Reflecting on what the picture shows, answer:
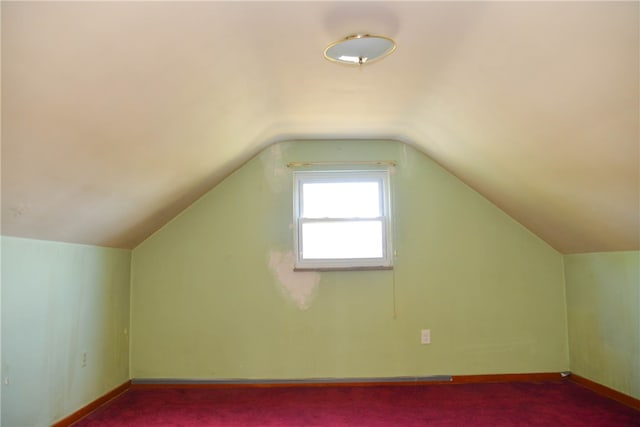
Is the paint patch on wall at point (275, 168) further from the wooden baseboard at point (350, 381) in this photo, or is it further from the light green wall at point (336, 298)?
the wooden baseboard at point (350, 381)

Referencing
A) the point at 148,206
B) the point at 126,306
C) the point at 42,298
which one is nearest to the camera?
the point at 42,298

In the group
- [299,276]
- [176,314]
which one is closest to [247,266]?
[299,276]

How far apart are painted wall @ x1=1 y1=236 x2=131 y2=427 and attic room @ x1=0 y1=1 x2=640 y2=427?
19 mm

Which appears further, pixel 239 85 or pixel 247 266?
pixel 247 266

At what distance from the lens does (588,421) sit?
3.20 m

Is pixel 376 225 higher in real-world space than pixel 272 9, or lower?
lower

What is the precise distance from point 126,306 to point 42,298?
125 cm

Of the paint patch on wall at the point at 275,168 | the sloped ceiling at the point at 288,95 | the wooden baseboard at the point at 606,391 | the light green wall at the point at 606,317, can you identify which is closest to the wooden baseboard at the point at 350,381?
the wooden baseboard at the point at 606,391

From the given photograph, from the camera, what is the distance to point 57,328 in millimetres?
3105

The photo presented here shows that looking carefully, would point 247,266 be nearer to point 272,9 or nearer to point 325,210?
point 325,210

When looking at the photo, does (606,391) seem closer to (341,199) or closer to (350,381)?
(350,381)

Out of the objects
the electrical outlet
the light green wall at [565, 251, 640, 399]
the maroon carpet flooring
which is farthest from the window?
the light green wall at [565, 251, 640, 399]

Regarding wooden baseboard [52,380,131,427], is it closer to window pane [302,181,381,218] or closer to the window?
the window

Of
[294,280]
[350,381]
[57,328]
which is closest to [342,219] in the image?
[294,280]
